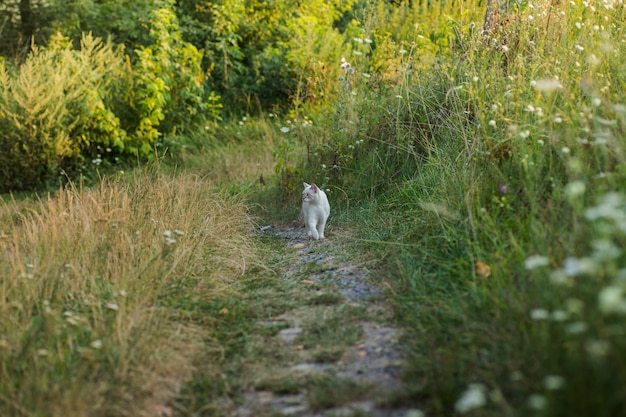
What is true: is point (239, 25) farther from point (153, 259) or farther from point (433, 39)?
point (153, 259)

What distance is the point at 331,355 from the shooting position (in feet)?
10.4

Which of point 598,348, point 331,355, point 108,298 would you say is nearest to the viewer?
point 598,348

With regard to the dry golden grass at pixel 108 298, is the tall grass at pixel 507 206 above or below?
above

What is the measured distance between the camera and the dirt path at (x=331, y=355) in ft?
8.94

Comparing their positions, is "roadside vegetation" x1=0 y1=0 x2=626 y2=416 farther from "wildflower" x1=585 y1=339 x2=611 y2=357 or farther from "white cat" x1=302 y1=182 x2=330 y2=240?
"white cat" x1=302 y1=182 x2=330 y2=240

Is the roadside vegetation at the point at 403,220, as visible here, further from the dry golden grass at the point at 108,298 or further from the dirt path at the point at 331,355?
the dirt path at the point at 331,355

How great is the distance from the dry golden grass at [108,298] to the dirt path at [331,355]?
15.9 inches

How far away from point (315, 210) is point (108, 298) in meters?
2.22

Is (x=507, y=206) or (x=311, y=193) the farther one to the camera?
(x=311, y=193)

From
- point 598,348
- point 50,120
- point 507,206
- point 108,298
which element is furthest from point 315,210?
point 50,120

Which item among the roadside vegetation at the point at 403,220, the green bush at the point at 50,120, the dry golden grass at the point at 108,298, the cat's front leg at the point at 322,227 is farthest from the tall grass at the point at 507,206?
the green bush at the point at 50,120

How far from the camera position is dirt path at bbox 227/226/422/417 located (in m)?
2.72

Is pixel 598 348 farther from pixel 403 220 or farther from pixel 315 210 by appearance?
pixel 315 210

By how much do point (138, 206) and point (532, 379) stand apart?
337 cm
